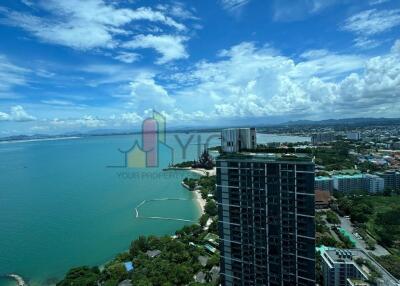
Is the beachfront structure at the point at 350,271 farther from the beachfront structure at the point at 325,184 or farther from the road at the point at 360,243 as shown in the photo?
the beachfront structure at the point at 325,184

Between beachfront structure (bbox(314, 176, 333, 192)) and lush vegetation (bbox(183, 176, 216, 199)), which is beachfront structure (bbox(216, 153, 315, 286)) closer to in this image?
lush vegetation (bbox(183, 176, 216, 199))

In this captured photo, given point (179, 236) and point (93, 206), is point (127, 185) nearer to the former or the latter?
point (93, 206)

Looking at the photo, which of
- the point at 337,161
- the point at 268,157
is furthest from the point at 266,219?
the point at 337,161

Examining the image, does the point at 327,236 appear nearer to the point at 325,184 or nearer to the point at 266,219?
the point at 266,219

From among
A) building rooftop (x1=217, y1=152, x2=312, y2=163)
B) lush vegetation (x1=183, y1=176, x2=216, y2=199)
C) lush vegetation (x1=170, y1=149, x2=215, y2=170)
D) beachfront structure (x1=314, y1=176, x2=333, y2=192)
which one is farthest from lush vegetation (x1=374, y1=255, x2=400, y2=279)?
lush vegetation (x1=170, y1=149, x2=215, y2=170)

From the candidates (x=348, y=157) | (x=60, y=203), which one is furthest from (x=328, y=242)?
(x=348, y=157)
